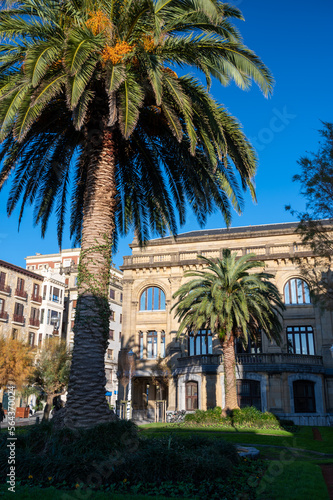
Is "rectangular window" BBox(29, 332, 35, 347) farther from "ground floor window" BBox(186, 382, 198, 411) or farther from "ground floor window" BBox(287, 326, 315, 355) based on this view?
"ground floor window" BBox(287, 326, 315, 355)

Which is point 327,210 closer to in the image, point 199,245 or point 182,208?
point 182,208

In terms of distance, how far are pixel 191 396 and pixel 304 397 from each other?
9463 millimetres

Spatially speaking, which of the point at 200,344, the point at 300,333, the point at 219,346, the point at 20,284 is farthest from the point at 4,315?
the point at 300,333

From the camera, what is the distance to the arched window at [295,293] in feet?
136

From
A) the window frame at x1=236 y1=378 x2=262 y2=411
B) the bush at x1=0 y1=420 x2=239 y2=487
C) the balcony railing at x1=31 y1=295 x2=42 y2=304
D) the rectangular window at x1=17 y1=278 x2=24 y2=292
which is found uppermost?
the rectangular window at x1=17 y1=278 x2=24 y2=292

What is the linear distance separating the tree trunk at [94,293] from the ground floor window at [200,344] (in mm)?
31028

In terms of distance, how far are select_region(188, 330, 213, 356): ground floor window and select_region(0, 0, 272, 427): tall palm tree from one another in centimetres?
2859

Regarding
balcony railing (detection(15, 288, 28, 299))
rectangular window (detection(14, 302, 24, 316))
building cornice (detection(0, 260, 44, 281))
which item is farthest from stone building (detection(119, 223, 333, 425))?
rectangular window (detection(14, 302, 24, 316))

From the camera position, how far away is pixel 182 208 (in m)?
16.7

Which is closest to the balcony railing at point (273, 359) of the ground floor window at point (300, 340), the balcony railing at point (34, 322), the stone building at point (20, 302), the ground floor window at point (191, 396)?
the ground floor window at point (300, 340)

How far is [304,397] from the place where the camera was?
36688 millimetres

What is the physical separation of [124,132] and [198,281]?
20955 mm

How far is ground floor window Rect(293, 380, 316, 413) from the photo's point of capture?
3659 centimetres

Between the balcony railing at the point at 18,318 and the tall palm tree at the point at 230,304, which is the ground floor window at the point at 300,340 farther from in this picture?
the balcony railing at the point at 18,318
